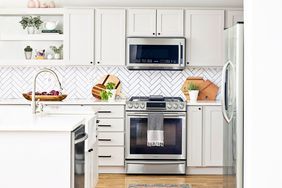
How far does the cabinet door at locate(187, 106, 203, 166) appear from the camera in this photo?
5.54 m

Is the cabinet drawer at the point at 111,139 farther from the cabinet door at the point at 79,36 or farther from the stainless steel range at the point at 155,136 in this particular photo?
the cabinet door at the point at 79,36

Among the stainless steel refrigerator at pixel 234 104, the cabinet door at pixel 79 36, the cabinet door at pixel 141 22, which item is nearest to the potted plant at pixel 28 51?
the cabinet door at pixel 79 36

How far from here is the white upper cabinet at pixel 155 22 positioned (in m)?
5.80

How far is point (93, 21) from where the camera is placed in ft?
19.1

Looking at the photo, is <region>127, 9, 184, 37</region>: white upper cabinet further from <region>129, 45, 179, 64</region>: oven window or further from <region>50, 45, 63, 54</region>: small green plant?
<region>50, 45, 63, 54</region>: small green plant

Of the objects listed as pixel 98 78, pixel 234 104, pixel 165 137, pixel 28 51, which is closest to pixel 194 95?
pixel 165 137

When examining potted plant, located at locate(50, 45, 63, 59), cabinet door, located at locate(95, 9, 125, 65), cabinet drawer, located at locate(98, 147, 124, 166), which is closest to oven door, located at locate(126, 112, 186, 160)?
cabinet drawer, located at locate(98, 147, 124, 166)

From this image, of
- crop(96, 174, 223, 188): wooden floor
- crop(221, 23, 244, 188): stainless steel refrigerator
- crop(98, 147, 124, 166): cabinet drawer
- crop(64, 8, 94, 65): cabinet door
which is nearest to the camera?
→ crop(221, 23, 244, 188): stainless steel refrigerator

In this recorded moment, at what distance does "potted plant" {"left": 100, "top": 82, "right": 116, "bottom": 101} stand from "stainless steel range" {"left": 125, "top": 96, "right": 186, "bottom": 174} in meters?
0.41

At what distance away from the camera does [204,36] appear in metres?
5.81

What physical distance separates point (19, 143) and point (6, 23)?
12.3 ft

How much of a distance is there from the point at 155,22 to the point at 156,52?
406 millimetres

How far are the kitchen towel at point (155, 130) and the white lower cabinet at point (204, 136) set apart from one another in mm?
347
